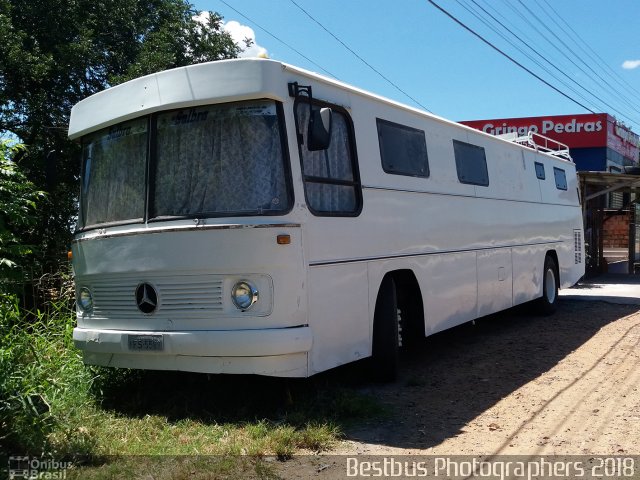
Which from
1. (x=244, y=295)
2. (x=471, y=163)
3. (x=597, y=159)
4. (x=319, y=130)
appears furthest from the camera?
(x=597, y=159)

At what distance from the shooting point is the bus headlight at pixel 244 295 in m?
5.18

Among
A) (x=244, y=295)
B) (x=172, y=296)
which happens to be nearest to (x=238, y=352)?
(x=244, y=295)

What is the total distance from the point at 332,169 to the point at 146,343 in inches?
87.7

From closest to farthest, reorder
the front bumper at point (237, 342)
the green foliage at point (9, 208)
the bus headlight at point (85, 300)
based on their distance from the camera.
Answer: the front bumper at point (237, 342) < the bus headlight at point (85, 300) < the green foliage at point (9, 208)

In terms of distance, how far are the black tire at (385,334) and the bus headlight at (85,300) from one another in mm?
2696

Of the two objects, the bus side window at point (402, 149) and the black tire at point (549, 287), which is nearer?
the bus side window at point (402, 149)

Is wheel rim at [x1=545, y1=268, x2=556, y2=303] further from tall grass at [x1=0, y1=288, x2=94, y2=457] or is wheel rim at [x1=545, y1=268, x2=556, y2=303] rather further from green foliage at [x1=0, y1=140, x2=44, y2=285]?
green foliage at [x1=0, y1=140, x2=44, y2=285]

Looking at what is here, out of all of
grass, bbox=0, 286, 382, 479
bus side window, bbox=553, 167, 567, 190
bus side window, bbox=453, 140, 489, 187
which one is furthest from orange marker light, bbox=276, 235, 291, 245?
bus side window, bbox=553, 167, 567, 190

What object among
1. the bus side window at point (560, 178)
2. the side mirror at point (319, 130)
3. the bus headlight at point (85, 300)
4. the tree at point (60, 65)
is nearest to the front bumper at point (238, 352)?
the bus headlight at point (85, 300)

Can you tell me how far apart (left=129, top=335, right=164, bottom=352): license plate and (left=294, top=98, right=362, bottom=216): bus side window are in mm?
1671

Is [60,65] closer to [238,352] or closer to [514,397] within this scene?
[238,352]

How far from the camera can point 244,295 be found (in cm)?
520

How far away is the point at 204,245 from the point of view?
206 inches

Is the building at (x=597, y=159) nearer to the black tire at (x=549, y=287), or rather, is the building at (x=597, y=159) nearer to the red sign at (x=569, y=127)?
the red sign at (x=569, y=127)
